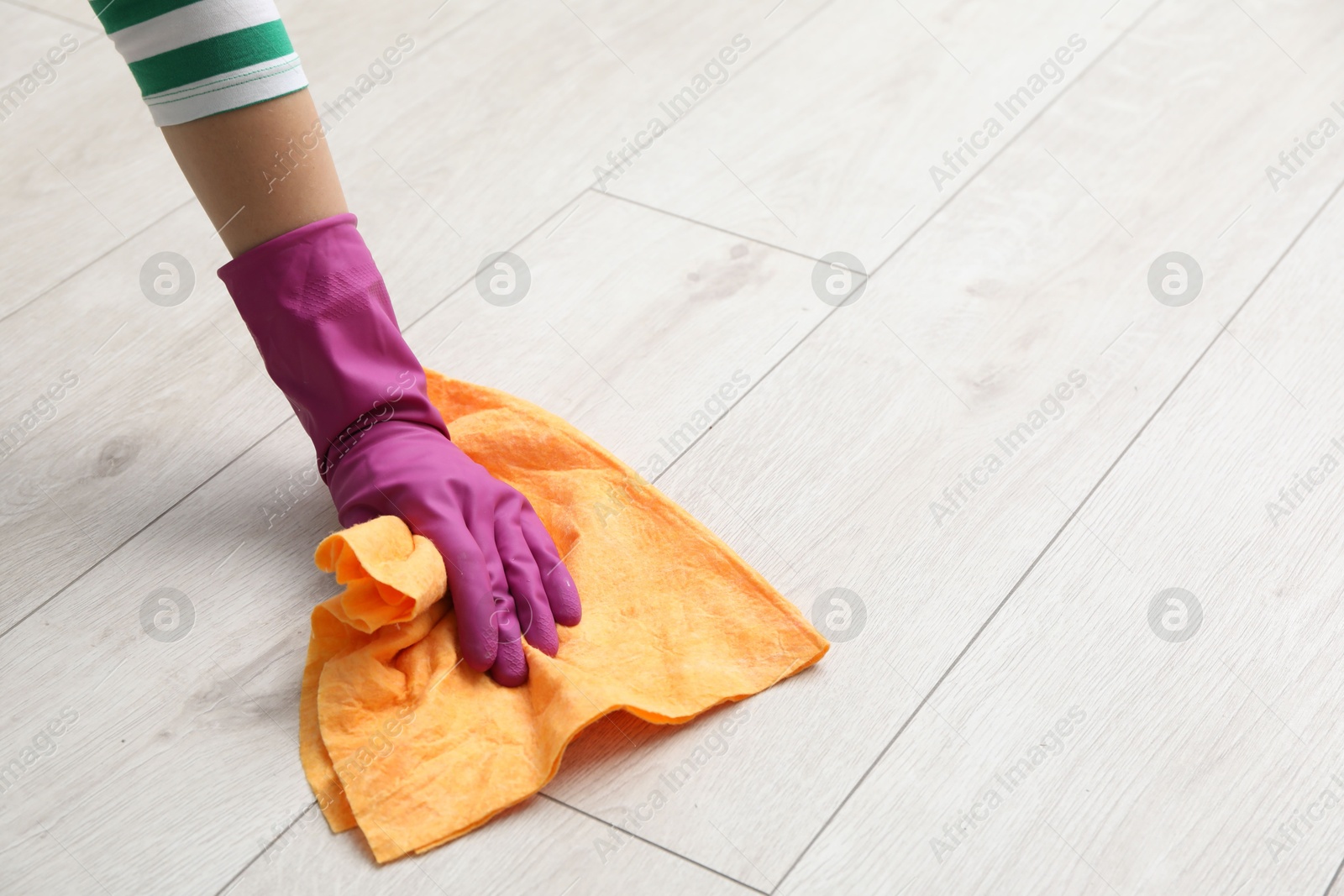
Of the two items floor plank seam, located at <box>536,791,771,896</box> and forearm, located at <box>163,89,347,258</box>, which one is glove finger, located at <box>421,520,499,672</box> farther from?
forearm, located at <box>163,89,347,258</box>

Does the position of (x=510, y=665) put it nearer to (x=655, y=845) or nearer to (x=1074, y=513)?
(x=655, y=845)

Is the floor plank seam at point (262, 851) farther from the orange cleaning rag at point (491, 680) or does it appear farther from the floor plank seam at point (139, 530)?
the floor plank seam at point (139, 530)

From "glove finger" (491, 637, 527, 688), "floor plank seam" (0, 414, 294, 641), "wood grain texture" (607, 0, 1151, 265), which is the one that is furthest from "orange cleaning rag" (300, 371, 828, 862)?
"wood grain texture" (607, 0, 1151, 265)

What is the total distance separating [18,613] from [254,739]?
0.26 metres

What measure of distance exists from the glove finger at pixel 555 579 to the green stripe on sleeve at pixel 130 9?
0.45 meters

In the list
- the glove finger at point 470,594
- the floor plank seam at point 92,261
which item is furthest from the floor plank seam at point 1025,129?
the floor plank seam at point 92,261

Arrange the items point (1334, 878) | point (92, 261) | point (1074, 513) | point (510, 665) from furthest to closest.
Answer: point (92, 261) → point (1074, 513) → point (510, 665) → point (1334, 878)

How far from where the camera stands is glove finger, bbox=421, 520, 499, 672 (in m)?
0.80

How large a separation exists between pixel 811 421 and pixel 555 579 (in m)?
0.29

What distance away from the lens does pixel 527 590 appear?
32.7 inches

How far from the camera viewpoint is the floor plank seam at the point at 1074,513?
2.44 ft

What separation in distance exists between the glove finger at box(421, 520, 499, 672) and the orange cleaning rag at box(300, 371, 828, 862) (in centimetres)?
1

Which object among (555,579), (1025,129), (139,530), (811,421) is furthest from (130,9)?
(1025,129)

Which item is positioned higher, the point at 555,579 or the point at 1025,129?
the point at 1025,129
